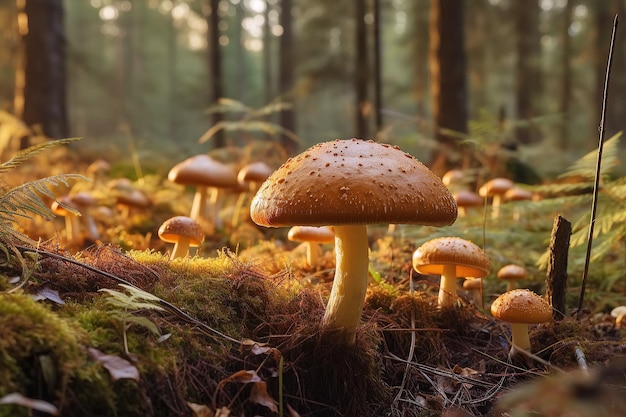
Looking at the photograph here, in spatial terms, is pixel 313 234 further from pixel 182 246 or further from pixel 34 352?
pixel 34 352

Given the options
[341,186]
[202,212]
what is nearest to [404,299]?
[341,186]

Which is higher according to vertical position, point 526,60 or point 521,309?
point 526,60

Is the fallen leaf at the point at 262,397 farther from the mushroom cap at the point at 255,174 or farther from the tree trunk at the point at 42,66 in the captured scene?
the tree trunk at the point at 42,66

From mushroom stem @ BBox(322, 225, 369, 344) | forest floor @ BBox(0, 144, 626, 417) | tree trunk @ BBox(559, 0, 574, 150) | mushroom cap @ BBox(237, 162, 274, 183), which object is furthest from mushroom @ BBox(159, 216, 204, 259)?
tree trunk @ BBox(559, 0, 574, 150)

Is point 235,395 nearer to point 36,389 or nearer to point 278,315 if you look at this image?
point 278,315

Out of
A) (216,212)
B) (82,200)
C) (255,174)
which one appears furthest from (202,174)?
(82,200)

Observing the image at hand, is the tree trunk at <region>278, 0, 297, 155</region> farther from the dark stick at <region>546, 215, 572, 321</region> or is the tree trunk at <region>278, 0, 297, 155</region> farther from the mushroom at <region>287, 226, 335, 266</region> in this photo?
the dark stick at <region>546, 215, 572, 321</region>

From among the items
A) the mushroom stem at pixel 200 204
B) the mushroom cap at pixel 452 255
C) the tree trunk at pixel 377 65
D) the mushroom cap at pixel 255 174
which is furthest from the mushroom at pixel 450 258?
the tree trunk at pixel 377 65
